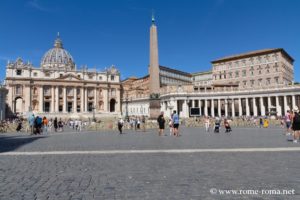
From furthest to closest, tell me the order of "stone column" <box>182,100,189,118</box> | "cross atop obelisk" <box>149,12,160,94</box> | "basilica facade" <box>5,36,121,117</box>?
"basilica facade" <box>5,36,121,117</box>, "stone column" <box>182,100,189,118</box>, "cross atop obelisk" <box>149,12,160,94</box>

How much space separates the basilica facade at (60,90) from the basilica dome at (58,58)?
9.46ft

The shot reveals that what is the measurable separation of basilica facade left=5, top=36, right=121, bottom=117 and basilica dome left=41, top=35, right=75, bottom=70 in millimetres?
2883

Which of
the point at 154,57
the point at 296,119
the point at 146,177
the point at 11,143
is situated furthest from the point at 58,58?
the point at 146,177

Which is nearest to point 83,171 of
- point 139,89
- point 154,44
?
point 154,44

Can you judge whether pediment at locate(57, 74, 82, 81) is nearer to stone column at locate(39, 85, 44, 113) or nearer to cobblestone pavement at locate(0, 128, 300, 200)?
stone column at locate(39, 85, 44, 113)

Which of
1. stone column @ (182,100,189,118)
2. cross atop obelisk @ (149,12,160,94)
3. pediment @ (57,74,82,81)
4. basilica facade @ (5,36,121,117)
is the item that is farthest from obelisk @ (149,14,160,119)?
pediment @ (57,74,82,81)

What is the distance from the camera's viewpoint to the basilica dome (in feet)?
312

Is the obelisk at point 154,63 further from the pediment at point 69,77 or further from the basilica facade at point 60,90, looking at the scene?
the pediment at point 69,77

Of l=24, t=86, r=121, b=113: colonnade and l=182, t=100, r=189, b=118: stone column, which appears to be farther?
l=24, t=86, r=121, b=113: colonnade

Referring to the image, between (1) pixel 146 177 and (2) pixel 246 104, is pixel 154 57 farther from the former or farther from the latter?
(2) pixel 246 104

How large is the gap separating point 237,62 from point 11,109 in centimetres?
6789

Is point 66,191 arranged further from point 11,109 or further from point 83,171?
point 11,109

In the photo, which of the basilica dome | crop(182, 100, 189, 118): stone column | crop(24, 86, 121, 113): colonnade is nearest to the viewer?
crop(182, 100, 189, 118): stone column

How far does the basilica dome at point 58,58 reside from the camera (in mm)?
95125
